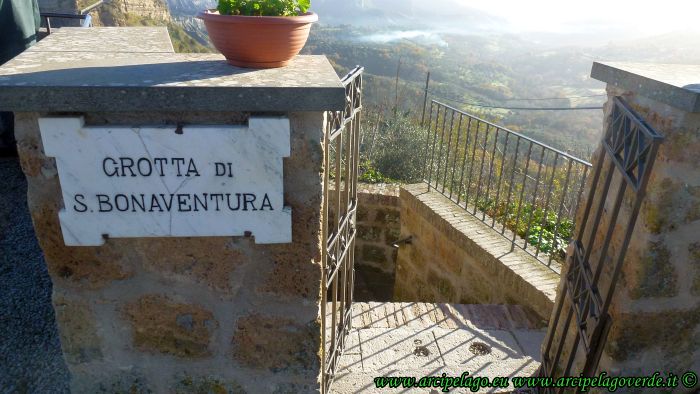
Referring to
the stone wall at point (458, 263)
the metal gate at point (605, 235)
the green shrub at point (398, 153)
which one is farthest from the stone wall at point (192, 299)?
the green shrub at point (398, 153)

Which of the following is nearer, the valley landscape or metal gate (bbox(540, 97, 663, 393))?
metal gate (bbox(540, 97, 663, 393))

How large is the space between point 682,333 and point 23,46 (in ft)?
16.1

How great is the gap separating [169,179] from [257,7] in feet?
2.10

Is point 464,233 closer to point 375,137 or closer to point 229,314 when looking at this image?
point 229,314

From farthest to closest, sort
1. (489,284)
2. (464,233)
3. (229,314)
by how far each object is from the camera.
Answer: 1. (464,233)
2. (489,284)
3. (229,314)

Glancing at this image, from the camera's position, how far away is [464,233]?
4.18 m

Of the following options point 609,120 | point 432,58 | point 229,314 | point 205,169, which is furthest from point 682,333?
point 432,58

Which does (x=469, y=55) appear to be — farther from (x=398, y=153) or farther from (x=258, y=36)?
(x=258, y=36)

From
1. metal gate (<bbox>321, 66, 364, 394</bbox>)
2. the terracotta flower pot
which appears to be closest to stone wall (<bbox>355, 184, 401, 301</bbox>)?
metal gate (<bbox>321, 66, 364, 394</bbox>)

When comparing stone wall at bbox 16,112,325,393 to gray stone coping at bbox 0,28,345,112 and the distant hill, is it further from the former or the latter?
the distant hill

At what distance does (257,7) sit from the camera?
5.41ft

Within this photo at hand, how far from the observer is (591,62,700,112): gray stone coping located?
1.57m

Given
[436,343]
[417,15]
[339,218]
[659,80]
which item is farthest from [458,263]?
[417,15]

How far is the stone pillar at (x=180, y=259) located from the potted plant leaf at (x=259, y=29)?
0.26 feet
